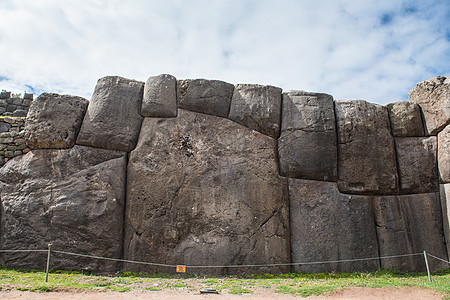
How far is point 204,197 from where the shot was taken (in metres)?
7.98

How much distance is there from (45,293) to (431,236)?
27.3 ft

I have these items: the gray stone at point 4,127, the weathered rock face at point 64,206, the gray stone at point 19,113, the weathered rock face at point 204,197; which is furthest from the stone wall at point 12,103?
the weathered rock face at point 204,197

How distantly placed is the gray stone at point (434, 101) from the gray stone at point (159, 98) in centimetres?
646

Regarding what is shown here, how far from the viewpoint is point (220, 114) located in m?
8.66

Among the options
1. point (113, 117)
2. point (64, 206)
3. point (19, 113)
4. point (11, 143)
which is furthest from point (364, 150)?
point (19, 113)

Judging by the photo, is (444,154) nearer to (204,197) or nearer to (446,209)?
(446,209)

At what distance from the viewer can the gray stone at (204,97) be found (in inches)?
337

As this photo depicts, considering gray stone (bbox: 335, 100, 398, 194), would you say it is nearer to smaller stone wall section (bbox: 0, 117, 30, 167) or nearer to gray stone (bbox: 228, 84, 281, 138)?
gray stone (bbox: 228, 84, 281, 138)

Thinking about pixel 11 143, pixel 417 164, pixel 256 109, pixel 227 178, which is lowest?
pixel 227 178

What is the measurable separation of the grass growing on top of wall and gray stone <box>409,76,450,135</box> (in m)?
3.63

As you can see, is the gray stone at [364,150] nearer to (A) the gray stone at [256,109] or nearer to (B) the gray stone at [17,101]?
(A) the gray stone at [256,109]

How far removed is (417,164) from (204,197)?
5.44 meters

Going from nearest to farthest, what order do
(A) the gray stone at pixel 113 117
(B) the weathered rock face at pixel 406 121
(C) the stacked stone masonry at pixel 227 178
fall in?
1. (C) the stacked stone masonry at pixel 227 178
2. (A) the gray stone at pixel 113 117
3. (B) the weathered rock face at pixel 406 121

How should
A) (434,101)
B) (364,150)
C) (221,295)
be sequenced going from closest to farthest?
(221,295), (364,150), (434,101)
